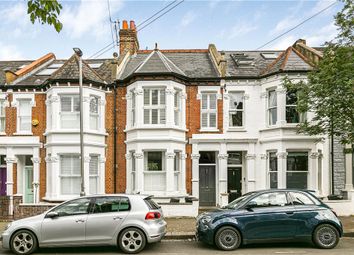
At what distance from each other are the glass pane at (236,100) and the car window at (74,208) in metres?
10.7

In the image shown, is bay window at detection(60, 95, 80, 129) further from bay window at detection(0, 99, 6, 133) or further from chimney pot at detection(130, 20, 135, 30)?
chimney pot at detection(130, 20, 135, 30)

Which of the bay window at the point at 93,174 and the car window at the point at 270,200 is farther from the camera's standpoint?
the bay window at the point at 93,174

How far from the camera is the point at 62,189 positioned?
17.7m

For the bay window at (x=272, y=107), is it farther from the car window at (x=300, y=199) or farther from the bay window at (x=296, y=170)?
the car window at (x=300, y=199)

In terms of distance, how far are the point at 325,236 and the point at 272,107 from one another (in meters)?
9.06

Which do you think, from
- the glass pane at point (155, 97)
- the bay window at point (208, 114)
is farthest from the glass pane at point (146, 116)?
the bay window at point (208, 114)

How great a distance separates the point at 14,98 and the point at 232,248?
14.3 m

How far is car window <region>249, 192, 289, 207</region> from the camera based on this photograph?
33.2 ft

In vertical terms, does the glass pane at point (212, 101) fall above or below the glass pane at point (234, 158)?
above

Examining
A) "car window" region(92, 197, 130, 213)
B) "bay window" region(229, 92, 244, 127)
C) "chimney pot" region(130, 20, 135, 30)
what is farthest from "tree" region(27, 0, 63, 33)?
"chimney pot" region(130, 20, 135, 30)

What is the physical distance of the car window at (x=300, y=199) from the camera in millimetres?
10172

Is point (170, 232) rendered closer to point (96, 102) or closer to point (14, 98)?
point (96, 102)

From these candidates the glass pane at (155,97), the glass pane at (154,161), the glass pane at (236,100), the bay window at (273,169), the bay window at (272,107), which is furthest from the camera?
the glass pane at (236,100)

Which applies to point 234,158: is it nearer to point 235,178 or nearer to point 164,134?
point 235,178
